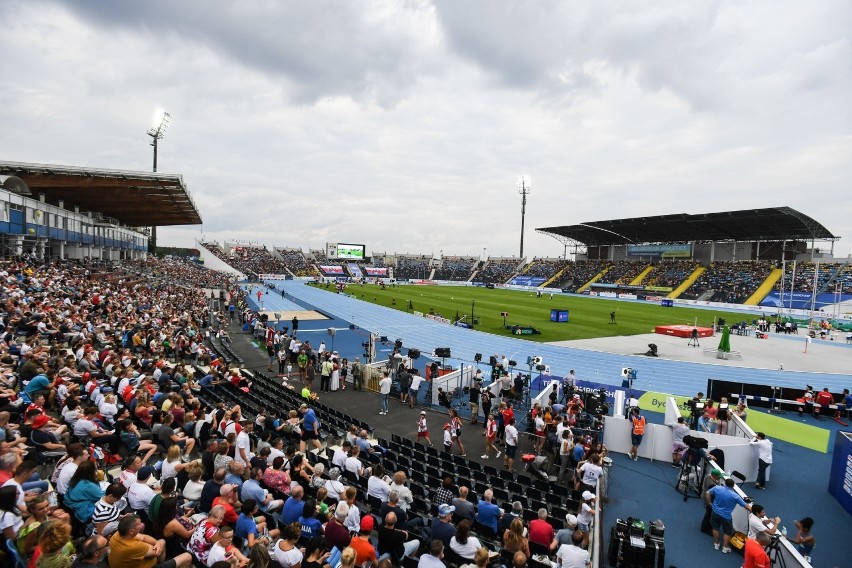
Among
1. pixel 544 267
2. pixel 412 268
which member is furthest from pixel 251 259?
pixel 544 267

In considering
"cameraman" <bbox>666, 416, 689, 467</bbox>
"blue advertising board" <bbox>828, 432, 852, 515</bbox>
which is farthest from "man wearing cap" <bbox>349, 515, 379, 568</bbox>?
"blue advertising board" <bbox>828, 432, 852, 515</bbox>

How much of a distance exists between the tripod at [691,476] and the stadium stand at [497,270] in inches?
3339

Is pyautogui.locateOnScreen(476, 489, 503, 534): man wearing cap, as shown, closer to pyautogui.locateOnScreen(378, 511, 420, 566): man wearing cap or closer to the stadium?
the stadium

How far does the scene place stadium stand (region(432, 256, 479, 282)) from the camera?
4289 inches

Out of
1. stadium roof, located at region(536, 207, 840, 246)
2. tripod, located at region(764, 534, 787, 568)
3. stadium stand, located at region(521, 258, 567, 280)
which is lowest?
tripod, located at region(764, 534, 787, 568)

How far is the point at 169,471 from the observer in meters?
6.13

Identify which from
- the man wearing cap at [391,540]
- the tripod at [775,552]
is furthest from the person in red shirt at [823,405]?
the man wearing cap at [391,540]

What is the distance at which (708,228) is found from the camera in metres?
65.6

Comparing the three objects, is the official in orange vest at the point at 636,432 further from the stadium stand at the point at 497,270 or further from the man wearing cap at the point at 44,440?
the stadium stand at the point at 497,270

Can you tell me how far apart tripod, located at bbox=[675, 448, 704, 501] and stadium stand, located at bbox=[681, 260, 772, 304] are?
189ft

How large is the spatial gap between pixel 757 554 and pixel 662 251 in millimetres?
82253

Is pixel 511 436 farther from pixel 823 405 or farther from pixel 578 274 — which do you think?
pixel 578 274

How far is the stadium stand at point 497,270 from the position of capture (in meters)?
98.7

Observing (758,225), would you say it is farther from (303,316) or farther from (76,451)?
(76,451)
